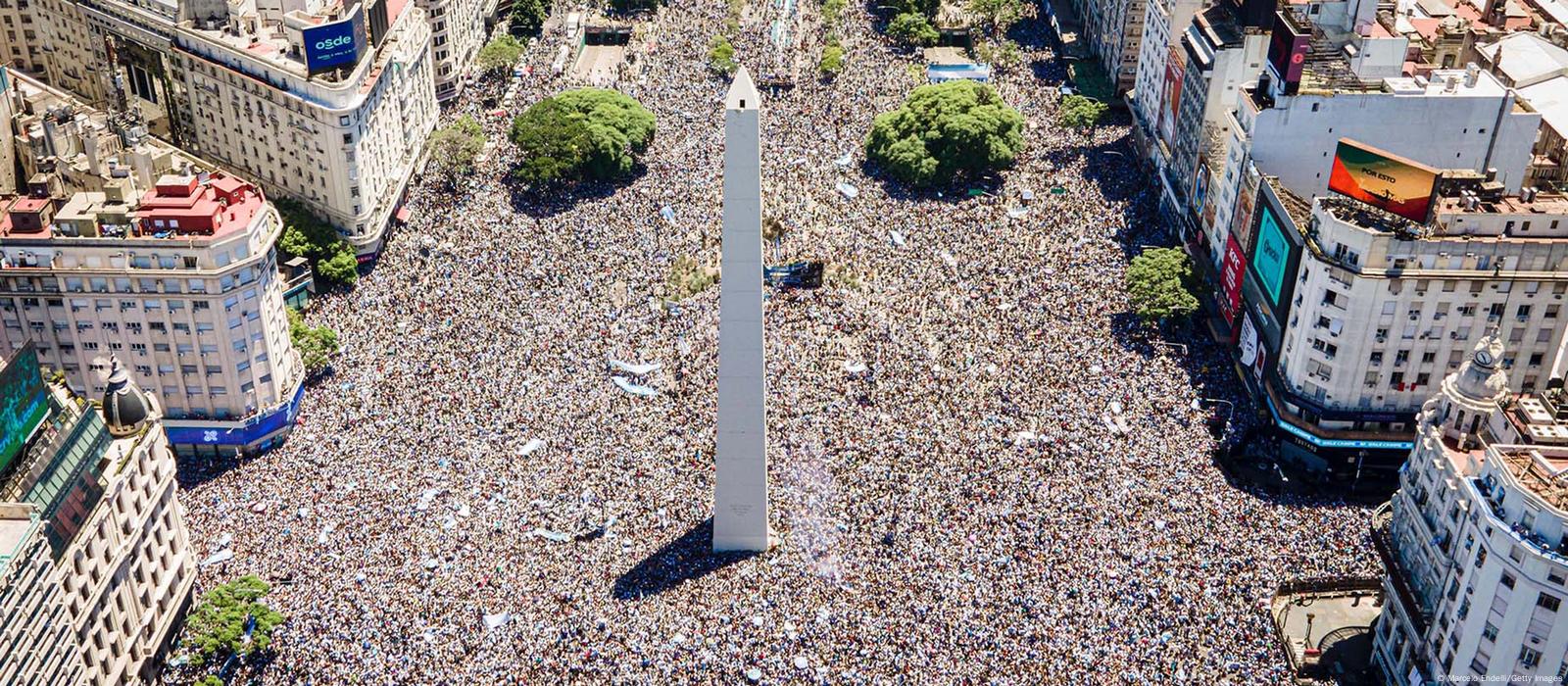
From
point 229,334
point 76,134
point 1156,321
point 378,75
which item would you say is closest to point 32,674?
point 229,334

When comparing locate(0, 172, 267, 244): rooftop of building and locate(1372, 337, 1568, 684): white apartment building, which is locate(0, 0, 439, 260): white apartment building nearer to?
locate(0, 172, 267, 244): rooftop of building

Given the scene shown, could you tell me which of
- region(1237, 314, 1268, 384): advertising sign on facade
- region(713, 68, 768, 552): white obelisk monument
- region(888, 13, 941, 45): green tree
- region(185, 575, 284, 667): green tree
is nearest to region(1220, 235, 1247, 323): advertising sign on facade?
→ region(1237, 314, 1268, 384): advertising sign on facade

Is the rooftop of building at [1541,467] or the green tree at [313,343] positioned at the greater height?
the rooftop of building at [1541,467]

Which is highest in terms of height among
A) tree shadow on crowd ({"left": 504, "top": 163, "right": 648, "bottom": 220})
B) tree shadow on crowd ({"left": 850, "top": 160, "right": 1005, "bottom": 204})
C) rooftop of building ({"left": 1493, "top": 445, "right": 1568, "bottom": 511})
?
rooftop of building ({"left": 1493, "top": 445, "right": 1568, "bottom": 511})

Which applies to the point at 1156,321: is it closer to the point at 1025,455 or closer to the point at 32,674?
the point at 1025,455

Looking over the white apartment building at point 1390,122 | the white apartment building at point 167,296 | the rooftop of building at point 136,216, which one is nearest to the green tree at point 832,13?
the white apartment building at point 1390,122

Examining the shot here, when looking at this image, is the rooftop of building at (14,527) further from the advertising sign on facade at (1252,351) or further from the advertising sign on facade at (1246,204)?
the advertising sign on facade at (1246,204)
